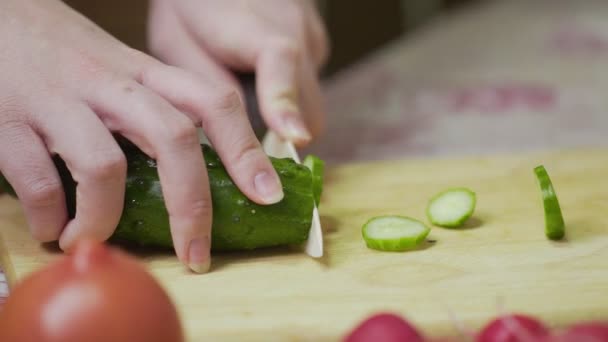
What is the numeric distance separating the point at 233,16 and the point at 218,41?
81 mm

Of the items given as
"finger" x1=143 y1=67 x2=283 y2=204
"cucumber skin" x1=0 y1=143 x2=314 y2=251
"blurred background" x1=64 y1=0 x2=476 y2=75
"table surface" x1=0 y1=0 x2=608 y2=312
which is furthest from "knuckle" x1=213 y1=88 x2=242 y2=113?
"blurred background" x1=64 y1=0 x2=476 y2=75

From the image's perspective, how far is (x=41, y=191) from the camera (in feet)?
5.08

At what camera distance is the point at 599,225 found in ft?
6.00

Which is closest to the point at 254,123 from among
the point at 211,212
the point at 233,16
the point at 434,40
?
the point at 233,16

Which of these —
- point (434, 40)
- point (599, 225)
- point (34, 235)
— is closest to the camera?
point (34, 235)

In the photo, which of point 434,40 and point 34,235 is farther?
point 434,40

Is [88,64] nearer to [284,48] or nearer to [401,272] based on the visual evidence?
[284,48]

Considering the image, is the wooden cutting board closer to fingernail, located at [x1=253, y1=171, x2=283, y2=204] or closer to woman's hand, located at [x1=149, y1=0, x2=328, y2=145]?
fingernail, located at [x1=253, y1=171, x2=283, y2=204]

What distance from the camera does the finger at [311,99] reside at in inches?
87.6

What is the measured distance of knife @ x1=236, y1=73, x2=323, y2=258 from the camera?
1.62m

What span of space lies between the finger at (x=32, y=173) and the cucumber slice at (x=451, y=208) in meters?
0.78

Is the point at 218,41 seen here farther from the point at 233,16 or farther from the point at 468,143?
the point at 468,143

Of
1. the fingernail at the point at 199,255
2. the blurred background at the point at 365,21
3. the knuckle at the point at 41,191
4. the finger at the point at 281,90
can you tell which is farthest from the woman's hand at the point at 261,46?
the blurred background at the point at 365,21

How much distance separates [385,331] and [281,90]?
1019mm
